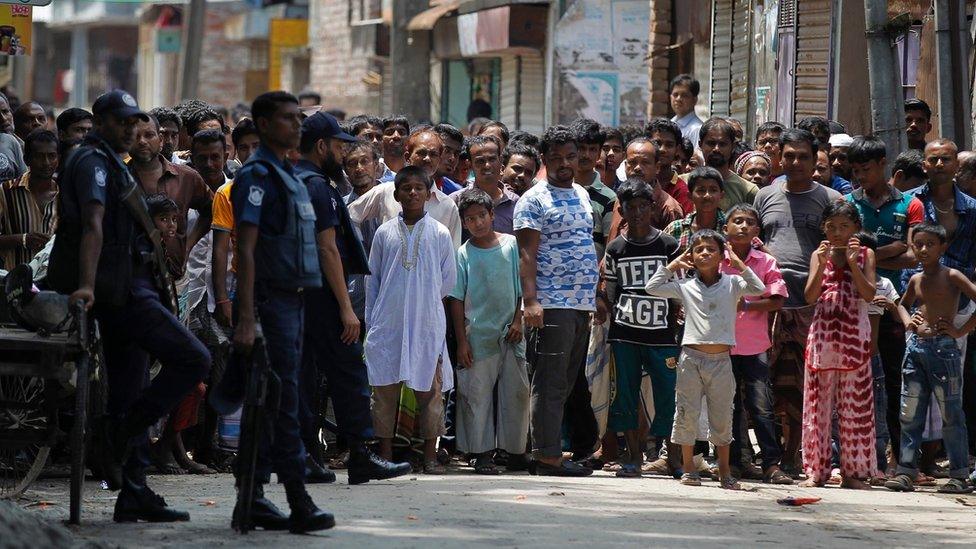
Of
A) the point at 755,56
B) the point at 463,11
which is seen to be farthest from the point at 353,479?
the point at 463,11

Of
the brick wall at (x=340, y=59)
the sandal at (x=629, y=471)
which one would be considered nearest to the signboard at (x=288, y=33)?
the brick wall at (x=340, y=59)

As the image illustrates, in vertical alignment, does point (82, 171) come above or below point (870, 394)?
above

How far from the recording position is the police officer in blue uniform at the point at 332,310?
8102 mm

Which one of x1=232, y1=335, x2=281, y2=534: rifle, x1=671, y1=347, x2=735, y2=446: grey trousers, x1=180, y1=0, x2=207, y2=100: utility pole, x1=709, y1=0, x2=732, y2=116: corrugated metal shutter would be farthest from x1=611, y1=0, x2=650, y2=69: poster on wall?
x1=232, y1=335, x2=281, y2=534: rifle

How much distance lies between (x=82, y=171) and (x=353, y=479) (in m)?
2.31

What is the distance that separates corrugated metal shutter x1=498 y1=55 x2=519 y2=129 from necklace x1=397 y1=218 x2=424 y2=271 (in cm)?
1820

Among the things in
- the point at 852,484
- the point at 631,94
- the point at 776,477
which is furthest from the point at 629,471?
the point at 631,94

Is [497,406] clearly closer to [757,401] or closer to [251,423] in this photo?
[757,401]

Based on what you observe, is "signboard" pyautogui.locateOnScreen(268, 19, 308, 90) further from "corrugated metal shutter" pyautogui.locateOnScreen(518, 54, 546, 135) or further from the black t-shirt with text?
the black t-shirt with text

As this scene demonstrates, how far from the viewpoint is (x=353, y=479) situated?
8.61 meters

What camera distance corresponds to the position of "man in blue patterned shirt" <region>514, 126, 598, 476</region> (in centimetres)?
948

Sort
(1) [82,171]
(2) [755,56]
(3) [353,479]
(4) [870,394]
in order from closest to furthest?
(1) [82,171], (3) [353,479], (4) [870,394], (2) [755,56]

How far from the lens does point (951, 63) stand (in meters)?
11.1

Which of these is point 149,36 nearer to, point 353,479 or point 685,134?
point 685,134
